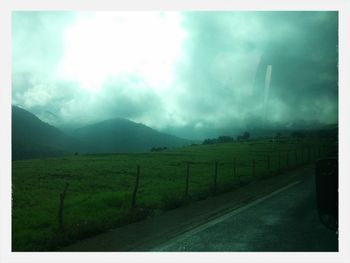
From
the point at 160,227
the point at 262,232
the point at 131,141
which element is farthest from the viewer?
the point at 131,141

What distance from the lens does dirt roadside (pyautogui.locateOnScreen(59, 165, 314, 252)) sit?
8438 millimetres

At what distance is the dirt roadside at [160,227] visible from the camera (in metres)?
8.44

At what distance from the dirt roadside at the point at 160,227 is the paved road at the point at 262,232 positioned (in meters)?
0.37

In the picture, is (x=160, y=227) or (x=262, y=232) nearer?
(x=262, y=232)

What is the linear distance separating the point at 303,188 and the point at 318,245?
33.7 feet

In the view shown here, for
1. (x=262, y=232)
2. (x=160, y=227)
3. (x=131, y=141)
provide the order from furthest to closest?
(x=131, y=141) < (x=160, y=227) < (x=262, y=232)

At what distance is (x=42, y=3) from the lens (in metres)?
A: 9.59

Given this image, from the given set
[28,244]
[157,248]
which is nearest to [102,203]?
[28,244]

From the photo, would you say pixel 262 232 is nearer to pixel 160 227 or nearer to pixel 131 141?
pixel 160 227

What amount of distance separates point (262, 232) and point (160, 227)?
2505mm

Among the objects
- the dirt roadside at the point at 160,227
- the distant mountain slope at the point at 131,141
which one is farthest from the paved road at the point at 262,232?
the distant mountain slope at the point at 131,141

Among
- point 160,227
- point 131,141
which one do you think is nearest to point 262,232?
point 160,227

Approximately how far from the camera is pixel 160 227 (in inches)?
402
